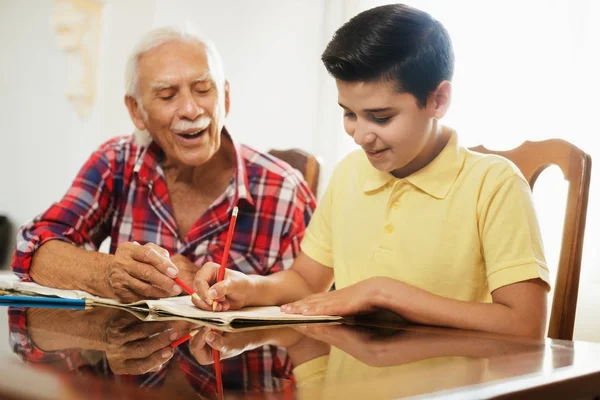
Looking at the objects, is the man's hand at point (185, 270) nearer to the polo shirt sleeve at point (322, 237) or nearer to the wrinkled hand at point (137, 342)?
the polo shirt sleeve at point (322, 237)

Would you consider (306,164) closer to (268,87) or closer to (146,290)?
(146,290)

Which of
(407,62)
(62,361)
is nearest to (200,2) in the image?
(407,62)

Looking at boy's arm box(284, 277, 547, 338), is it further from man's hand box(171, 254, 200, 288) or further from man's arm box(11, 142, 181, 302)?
man's hand box(171, 254, 200, 288)

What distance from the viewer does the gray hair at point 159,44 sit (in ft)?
5.69

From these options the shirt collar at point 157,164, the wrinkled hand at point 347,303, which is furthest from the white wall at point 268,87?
the wrinkled hand at point 347,303

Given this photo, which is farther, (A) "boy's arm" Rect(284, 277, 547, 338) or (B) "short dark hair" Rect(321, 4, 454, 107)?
(B) "short dark hair" Rect(321, 4, 454, 107)

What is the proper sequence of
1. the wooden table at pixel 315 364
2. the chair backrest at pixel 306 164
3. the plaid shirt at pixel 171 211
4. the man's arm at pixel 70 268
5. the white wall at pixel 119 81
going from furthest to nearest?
the white wall at pixel 119 81
the chair backrest at pixel 306 164
the plaid shirt at pixel 171 211
the man's arm at pixel 70 268
the wooden table at pixel 315 364

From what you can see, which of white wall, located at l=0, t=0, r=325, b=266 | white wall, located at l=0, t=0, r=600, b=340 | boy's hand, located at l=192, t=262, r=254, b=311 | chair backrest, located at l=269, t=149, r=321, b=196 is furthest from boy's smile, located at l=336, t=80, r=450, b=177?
white wall, located at l=0, t=0, r=325, b=266

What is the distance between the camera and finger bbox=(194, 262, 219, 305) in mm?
1053

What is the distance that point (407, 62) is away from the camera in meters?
1.14

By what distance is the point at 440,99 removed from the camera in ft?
3.88

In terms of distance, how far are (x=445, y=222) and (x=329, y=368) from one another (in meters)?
0.64

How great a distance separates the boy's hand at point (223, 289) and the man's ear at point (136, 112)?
764 millimetres

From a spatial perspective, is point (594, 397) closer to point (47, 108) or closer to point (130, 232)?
point (130, 232)
